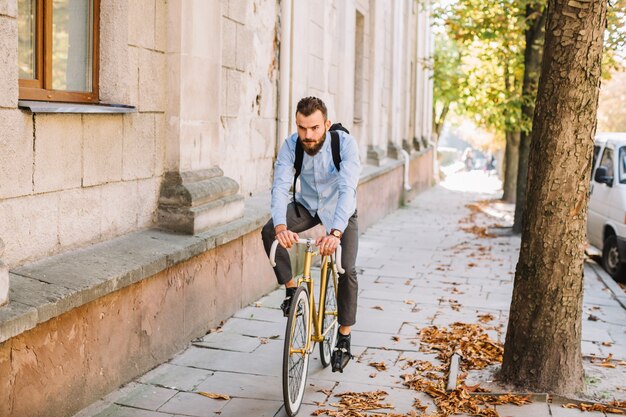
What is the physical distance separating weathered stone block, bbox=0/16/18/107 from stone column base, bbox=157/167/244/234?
2.22 m

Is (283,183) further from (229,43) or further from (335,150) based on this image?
(229,43)

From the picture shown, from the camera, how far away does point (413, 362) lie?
6551mm

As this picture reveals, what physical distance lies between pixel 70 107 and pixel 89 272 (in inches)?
39.3

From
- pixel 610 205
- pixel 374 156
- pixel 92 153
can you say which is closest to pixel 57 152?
pixel 92 153

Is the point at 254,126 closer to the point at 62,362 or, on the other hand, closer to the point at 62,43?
the point at 62,43

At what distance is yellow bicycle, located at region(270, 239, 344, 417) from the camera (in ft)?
16.5

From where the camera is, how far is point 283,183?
5.51 metres

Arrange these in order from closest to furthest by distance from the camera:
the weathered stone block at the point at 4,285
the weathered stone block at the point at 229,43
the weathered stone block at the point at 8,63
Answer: the weathered stone block at the point at 4,285
the weathered stone block at the point at 8,63
the weathered stone block at the point at 229,43

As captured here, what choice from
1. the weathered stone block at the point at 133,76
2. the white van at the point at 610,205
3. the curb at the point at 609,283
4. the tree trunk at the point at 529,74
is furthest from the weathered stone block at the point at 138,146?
the tree trunk at the point at 529,74

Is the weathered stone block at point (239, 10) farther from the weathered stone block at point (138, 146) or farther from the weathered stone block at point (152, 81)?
the weathered stone block at point (138, 146)

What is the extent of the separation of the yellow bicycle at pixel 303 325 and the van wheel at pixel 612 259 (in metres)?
6.71

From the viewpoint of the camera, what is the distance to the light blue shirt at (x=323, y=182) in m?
5.44

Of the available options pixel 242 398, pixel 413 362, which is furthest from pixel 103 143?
pixel 413 362

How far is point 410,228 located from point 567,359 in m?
11.1
